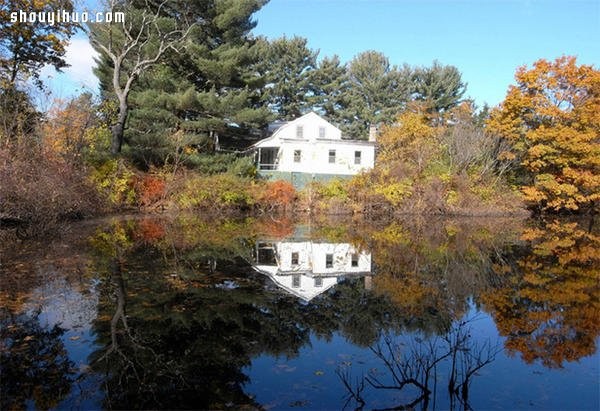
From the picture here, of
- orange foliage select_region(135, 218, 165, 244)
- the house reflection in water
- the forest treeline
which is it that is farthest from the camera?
the forest treeline

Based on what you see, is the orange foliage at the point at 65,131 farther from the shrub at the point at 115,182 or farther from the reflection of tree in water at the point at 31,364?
the reflection of tree in water at the point at 31,364

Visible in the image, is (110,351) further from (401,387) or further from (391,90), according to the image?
(391,90)

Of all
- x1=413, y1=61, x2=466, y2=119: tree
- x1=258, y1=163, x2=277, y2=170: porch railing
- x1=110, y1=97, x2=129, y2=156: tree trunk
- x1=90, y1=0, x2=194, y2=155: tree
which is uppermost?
x1=413, y1=61, x2=466, y2=119: tree

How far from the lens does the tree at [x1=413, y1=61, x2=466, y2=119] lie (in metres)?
54.5

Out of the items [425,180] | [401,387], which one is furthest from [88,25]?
→ [401,387]

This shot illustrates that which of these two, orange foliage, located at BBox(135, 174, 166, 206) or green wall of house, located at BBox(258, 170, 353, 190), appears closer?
orange foliage, located at BBox(135, 174, 166, 206)

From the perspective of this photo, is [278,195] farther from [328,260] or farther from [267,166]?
[328,260]

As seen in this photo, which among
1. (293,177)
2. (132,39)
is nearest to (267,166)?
(293,177)

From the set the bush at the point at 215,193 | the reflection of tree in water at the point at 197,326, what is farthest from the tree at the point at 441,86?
the reflection of tree in water at the point at 197,326

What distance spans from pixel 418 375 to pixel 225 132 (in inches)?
1167

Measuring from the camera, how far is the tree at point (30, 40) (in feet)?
76.3

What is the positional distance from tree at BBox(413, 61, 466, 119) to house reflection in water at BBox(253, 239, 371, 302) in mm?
43866

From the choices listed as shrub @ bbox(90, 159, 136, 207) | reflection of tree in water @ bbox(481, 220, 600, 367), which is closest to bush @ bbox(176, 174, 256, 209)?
shrub @ bbox(90, 159, 136, 207)

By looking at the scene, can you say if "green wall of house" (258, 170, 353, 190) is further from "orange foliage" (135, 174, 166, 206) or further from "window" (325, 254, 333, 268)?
"window" (325, 254, 333, 268)
